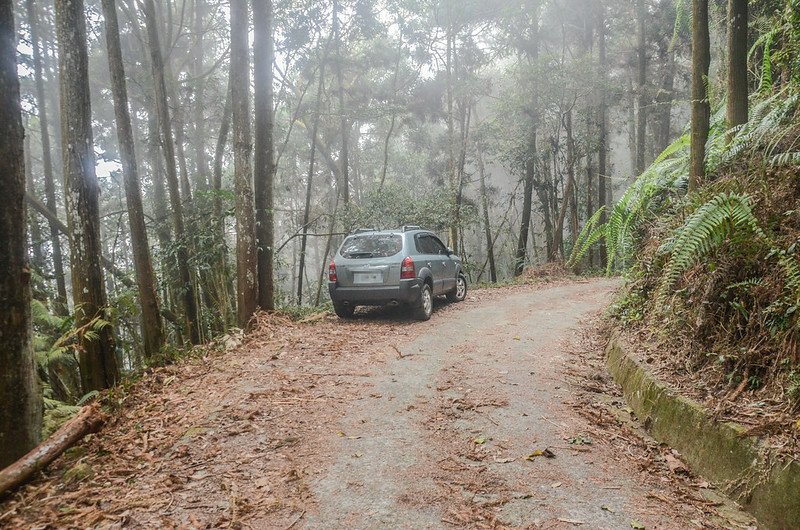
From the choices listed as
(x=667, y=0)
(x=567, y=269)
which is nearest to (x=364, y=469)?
(x=567, y=269)

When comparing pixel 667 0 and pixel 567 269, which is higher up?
pixel 667 0

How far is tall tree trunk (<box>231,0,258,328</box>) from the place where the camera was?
8.77m

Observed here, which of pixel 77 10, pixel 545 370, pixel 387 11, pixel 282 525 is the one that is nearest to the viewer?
pixel 282 525

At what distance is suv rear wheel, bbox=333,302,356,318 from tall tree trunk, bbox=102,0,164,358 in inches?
132

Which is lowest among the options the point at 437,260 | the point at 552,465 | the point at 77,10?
the point at 552,465

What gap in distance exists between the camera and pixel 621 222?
6.89 m

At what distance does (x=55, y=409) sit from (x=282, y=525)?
13.0 ft

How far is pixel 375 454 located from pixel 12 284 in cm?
314

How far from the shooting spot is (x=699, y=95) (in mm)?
5418

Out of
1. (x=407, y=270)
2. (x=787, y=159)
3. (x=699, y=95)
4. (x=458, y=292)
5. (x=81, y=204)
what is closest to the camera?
(x=787, y=159)

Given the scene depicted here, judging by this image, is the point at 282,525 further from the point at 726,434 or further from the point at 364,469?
the point at 726,434

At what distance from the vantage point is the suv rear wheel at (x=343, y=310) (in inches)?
386

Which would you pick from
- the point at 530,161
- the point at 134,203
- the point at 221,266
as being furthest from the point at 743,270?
the point at 530,161

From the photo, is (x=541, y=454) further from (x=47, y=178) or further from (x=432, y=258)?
(x=47, y=178)
